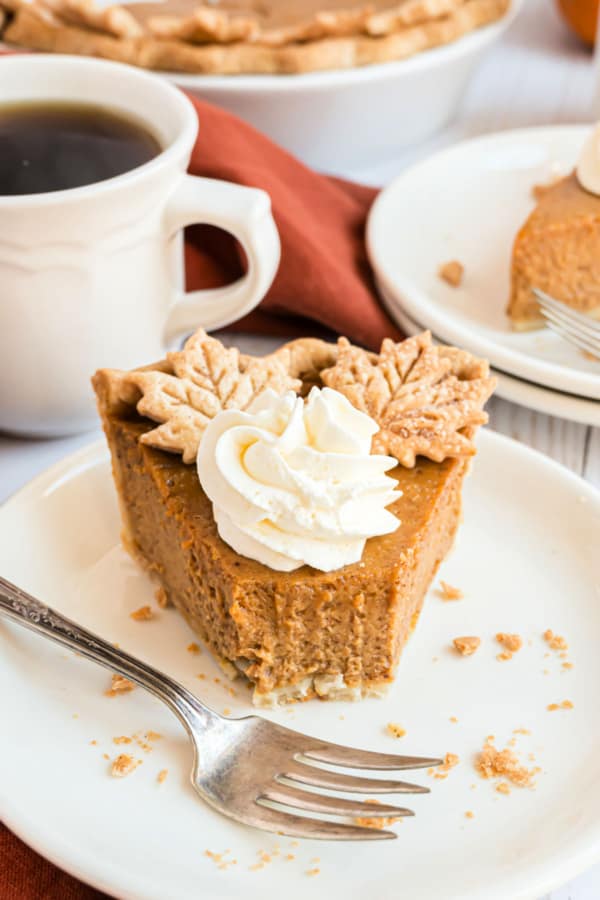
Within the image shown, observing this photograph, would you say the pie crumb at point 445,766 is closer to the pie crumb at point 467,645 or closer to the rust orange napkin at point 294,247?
the pie crumb at point 467,645

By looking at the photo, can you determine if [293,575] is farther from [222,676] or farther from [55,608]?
[55,608]

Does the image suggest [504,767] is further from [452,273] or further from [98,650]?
[452,273]

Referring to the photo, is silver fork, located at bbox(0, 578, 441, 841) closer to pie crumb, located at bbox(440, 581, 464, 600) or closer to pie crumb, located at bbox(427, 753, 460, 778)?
pie crumb, located at bbox(427, 753, 460, 778)

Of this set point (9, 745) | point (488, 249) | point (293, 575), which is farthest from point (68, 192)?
point (488, 249)

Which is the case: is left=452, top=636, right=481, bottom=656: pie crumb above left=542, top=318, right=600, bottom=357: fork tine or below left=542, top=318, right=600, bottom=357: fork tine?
below

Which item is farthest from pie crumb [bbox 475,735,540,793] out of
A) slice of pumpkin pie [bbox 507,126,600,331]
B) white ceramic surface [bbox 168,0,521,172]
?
white ceramic surface [bbox 168,0,521,172]

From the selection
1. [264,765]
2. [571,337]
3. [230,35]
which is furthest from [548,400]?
[230,35]
